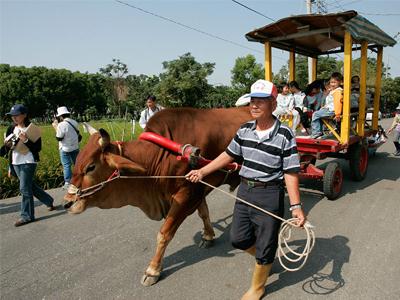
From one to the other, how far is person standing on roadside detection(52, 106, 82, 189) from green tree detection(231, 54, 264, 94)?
29.1 meters

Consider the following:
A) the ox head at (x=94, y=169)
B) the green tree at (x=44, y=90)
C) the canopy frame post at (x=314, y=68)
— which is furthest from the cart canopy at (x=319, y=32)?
the green tree at (x=44, y=90)

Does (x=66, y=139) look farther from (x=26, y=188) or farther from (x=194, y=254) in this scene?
(x=194, y=254)

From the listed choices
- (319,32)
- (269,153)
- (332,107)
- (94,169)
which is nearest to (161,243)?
(94,169)

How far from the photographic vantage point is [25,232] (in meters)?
4.18

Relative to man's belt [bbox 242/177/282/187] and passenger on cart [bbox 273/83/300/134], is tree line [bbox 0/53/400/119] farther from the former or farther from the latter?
man's belt [bbox 242/177/282/187]

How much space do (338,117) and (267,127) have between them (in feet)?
11.0

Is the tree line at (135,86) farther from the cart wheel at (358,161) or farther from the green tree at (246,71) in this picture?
the cart wheel at (358,161)

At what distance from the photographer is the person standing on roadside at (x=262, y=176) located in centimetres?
224

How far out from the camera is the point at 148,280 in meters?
2.84

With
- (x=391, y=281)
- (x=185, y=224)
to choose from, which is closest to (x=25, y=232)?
(x=185, y=224)

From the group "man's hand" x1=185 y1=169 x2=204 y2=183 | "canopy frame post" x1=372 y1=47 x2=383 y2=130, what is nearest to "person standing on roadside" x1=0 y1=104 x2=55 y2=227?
"man's hand" x1=185 y1=169 x2=204 y2=183

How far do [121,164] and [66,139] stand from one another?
4.01 m

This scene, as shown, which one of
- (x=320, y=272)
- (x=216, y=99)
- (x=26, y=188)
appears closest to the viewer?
(x=320, y=272)

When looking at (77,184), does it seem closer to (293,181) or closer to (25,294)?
(25,294)
